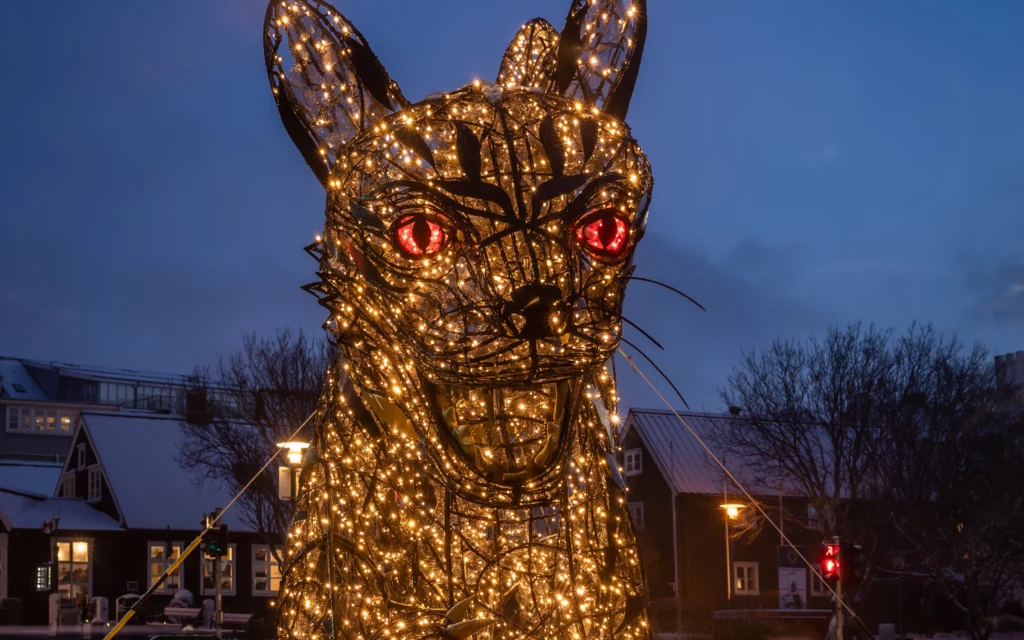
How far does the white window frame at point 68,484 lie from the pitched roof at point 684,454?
18778mm

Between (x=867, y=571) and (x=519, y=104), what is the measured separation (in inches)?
994

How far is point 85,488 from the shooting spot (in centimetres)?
3931

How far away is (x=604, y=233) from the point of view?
362 cm

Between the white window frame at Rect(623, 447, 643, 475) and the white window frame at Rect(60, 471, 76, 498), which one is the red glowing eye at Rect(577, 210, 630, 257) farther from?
the white window frame at Rect(60, 471, 76, 498)

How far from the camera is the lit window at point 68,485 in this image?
4006 centimetres

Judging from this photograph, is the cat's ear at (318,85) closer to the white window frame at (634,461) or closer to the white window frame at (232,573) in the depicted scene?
the white window frame at (634,461)

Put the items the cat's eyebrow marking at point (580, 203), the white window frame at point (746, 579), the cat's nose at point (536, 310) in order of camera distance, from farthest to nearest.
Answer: the white window frame at point (746, 579), the cat's eyebrow marking at point (580, 203), the cat's nose at point (536, 310)

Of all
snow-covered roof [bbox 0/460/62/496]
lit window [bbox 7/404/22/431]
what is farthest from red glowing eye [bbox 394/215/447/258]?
lit window [bbox 7/404/22/431]

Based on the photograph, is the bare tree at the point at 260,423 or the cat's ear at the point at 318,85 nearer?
the cat's ear at the point at 318,85

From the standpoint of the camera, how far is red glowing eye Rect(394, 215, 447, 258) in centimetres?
355

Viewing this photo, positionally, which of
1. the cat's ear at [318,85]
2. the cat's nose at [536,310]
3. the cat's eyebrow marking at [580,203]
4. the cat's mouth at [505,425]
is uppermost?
the cat's ear at [318,85]

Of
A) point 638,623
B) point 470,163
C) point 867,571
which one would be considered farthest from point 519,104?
point 867,571

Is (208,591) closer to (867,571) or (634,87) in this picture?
(867,571)

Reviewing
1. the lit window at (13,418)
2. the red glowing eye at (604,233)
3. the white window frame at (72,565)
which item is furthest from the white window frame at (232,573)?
the red glowing eye at (604,233)
